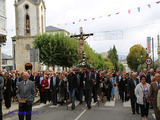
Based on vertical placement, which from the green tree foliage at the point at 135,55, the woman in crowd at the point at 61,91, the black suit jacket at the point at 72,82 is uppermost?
the green tree foliage at the point at 135,55

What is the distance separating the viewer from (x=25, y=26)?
141ft

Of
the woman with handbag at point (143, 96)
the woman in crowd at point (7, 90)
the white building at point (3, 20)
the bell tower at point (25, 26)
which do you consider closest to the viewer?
the woman with handbag at point (143, 96)

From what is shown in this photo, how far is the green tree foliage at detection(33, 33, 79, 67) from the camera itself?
121 feet

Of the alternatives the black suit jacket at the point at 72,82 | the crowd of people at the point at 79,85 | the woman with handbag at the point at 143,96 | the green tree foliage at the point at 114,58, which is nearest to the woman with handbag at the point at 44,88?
the crowd of people at the point at 79,85

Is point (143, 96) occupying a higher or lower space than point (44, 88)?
higher

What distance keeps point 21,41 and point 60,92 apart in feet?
110

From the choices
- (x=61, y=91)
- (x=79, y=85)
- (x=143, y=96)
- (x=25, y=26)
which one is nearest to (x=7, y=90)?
(x=61, y=91)

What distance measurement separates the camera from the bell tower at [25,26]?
4259 cm

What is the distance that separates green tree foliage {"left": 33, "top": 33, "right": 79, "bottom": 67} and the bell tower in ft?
18.3

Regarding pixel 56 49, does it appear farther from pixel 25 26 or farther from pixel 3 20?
→ pixel 3 20

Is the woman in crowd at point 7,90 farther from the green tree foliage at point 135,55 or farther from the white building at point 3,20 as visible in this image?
the green tree foliage at point 135,55

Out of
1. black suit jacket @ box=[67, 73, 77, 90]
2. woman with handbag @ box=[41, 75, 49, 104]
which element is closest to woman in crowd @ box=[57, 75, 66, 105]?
woman with handbag @ box=[41, 75, 49, 104]

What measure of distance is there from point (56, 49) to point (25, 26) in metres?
10.2

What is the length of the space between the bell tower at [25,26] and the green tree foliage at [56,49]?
5.57 m
